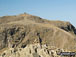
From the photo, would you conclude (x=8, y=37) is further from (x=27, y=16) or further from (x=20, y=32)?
(x=27, y=16)

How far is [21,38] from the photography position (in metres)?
121

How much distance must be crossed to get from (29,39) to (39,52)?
139 feet

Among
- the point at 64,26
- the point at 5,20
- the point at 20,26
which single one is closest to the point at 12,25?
the point at 20,26

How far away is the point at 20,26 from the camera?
12312 centimetres

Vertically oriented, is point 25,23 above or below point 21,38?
above

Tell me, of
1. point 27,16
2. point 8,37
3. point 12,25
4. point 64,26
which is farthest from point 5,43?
point 64,26

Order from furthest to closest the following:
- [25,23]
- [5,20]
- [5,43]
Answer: [5,20], [25,23], [5,43]

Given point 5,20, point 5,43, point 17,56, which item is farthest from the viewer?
point 5,20

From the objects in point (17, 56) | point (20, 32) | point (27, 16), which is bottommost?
point (17, 56)

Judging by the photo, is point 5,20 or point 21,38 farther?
point 5,20

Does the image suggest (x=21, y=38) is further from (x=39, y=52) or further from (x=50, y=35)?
(x=39, y=52)

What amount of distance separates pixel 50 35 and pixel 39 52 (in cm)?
4750

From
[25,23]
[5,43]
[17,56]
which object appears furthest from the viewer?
[25,23]

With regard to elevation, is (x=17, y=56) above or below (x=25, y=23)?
below
